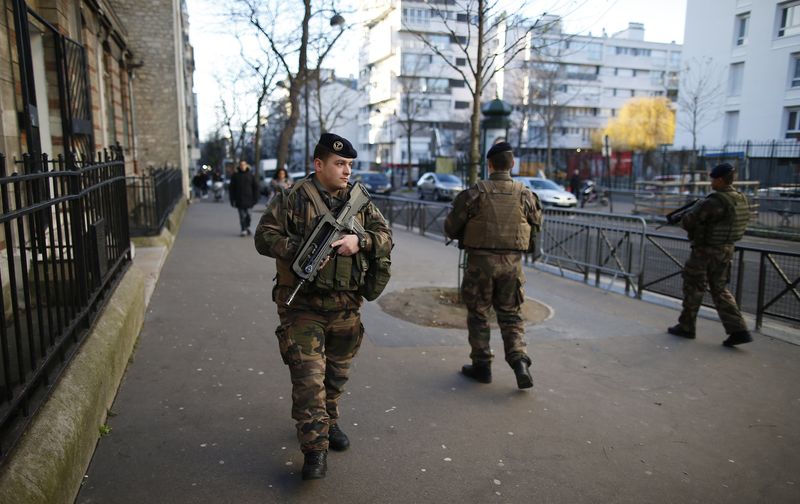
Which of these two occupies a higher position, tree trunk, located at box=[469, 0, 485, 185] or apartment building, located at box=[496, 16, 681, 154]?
apartment building, located at box=[496, 16, 681, 154]

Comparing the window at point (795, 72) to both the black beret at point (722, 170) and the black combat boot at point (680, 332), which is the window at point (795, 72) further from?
the black combat boot at point (680, 332)

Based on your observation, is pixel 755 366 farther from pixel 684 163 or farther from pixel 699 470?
pixel 684 163

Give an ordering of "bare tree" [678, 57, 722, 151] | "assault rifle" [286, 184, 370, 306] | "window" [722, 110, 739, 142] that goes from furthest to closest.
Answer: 1. "bare tree" [678, 57, 722, 151]
2. "window" [722, 110, 739, 142]
3. "assault rifle" [286, 184, 370, 306]

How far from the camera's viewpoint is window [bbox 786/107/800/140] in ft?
101

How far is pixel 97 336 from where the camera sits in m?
4.00

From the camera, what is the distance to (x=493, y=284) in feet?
15.4

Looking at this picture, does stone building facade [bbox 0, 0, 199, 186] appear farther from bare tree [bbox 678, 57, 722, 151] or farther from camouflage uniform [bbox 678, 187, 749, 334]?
bare tree [bbox 678, 57, 722, 151]

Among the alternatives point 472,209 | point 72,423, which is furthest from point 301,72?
point 72,423

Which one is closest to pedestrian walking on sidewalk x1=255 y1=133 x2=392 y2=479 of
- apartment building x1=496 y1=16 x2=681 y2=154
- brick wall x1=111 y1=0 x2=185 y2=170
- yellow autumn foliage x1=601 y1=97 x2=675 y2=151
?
brick wall x1=111 y1=0 x2=185 y2=170

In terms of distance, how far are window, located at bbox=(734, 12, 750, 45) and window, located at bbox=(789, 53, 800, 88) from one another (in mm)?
3539

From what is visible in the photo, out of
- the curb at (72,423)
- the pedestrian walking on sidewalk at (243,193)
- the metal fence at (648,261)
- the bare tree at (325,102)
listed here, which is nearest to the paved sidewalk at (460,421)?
the curb at (72,423)

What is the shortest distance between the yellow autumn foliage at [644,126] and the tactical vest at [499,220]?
49.6 meters

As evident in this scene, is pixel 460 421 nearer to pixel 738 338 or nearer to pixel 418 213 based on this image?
pixel 738 338

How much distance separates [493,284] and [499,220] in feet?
1.72
